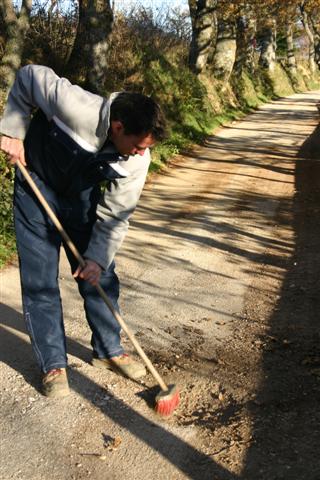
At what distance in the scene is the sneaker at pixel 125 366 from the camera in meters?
4.27

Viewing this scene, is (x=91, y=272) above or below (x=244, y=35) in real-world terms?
below

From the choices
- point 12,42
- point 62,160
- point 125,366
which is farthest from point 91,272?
point 12,42

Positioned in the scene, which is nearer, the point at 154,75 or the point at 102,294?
the point at 102,294

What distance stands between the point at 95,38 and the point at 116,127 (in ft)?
32.9

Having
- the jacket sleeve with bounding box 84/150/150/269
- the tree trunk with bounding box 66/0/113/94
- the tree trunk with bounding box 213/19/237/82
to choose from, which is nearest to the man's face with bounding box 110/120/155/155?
the jacket sleeve with bounding box 84/150/150/269

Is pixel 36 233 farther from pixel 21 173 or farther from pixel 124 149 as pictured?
Answer: pixel 124 149

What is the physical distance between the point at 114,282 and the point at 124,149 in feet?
3.68

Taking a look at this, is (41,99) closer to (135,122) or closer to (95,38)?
(135,122)

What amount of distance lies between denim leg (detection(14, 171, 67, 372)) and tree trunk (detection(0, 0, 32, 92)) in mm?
6618

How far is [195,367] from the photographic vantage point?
4434 mm

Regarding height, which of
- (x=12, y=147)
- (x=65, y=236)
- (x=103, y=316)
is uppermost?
(x=12, y=147)

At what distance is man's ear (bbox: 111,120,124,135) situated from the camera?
338 cm

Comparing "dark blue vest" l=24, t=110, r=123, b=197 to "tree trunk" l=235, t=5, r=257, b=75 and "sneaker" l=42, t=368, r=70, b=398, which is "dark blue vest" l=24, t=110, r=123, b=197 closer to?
"sneaker" l=42, t=368, r=70, b=398

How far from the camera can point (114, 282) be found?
13.8ft
